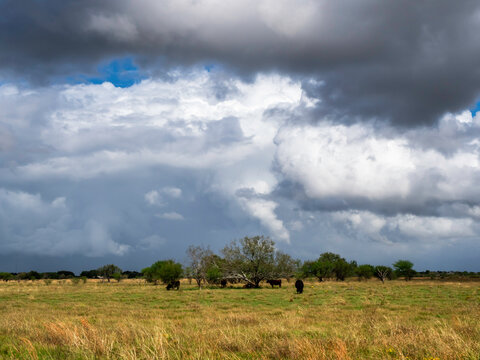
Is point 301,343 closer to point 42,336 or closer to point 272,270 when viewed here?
point 42,336

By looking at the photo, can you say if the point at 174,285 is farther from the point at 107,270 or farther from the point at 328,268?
the point at 107,270

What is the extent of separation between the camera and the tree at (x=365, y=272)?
9250 centimetres

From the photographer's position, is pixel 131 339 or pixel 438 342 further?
pixel 131 339

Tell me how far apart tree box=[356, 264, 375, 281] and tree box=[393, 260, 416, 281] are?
20.2ft

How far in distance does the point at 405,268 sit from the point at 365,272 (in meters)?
9.95

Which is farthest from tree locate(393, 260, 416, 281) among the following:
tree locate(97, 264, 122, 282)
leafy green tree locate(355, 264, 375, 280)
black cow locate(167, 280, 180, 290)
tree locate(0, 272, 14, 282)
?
tree locate(0, 272, 14, 282)

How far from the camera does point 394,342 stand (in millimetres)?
9305

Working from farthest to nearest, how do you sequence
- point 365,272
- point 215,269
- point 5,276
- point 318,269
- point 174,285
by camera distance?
point 5,276, point 365,272, point 318,269, point 215,269, point 174,285

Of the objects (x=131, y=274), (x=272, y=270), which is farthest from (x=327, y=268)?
(x=131, y=274)

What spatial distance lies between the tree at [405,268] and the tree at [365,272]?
6167 millimetres

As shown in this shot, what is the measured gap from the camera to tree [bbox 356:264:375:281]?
92500 mm

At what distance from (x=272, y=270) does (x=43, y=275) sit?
10992 centimetres

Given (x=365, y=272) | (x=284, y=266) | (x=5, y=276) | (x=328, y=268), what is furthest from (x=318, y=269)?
(x=5, y=276)

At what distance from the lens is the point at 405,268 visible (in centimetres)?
9181
